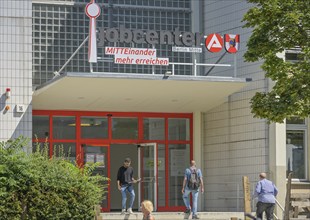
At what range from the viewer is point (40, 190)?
23.9 m

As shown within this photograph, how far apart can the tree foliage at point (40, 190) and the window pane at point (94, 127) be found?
824 centimetres

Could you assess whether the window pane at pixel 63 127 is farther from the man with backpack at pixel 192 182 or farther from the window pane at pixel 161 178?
the man with backpack at pixel 192 182

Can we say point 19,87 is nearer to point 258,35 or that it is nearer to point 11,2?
point 11,2

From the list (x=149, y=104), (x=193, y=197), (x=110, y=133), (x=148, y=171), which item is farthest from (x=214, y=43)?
(x=148, y=171)

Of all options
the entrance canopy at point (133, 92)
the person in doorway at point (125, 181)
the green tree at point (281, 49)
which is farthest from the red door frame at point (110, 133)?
the green tree at point (281, 49)

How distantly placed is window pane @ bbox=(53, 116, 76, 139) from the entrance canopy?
51 cm

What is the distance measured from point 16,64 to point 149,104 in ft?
15.6

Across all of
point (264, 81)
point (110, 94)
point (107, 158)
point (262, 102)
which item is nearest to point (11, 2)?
point (110, 94)

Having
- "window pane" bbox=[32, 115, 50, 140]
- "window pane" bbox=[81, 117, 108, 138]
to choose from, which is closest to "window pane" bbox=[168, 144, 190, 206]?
"window pane" bbox=[81, 117, 108, 138]

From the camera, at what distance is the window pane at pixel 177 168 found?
33562mm

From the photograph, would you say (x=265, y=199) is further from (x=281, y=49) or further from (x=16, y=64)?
(x=16, y=64)

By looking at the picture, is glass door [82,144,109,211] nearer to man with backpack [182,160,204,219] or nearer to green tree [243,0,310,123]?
man with backpack [182,160,204,219]

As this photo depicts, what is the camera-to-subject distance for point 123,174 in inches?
1163

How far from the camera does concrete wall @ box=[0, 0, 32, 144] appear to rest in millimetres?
30219
